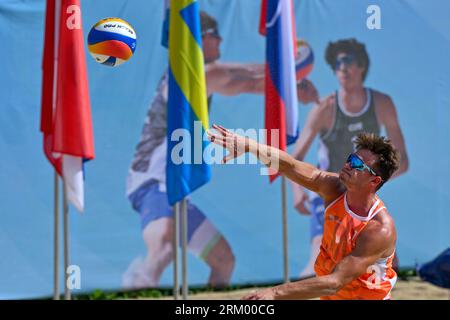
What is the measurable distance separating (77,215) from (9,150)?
3.18 ft

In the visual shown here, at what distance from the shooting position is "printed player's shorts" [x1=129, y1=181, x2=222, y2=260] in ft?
26.2

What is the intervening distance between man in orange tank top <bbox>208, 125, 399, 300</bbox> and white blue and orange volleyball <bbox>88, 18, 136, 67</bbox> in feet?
6.25

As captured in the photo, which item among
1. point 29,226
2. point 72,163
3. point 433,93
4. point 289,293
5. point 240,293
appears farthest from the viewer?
point 433,93

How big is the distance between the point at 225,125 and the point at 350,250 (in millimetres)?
4679

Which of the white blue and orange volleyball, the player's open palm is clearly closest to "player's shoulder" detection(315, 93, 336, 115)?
the white blue and orange volleyball

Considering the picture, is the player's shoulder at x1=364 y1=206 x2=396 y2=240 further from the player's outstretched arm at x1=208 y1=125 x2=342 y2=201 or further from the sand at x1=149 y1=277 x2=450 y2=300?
the sand at x1=149 y1=277 x2=450 y2=300

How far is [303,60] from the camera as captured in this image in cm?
862

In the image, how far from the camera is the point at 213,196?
27.1 feet

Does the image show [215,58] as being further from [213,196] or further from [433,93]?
[433,93]

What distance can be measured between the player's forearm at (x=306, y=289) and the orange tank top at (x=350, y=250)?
0.39 metres

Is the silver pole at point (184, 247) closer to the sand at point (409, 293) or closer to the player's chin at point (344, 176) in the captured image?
the sand at point (409, 293)

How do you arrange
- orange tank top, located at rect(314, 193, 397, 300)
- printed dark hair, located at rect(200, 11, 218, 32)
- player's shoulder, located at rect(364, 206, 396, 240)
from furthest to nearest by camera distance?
1. printed dark hair, located at rect(200, 11, 218, 32)
2. orange tank top, located at rect(314, 193, 397, 300)
3. player's shoulder, located at rect(364, 206, 396, 240)
